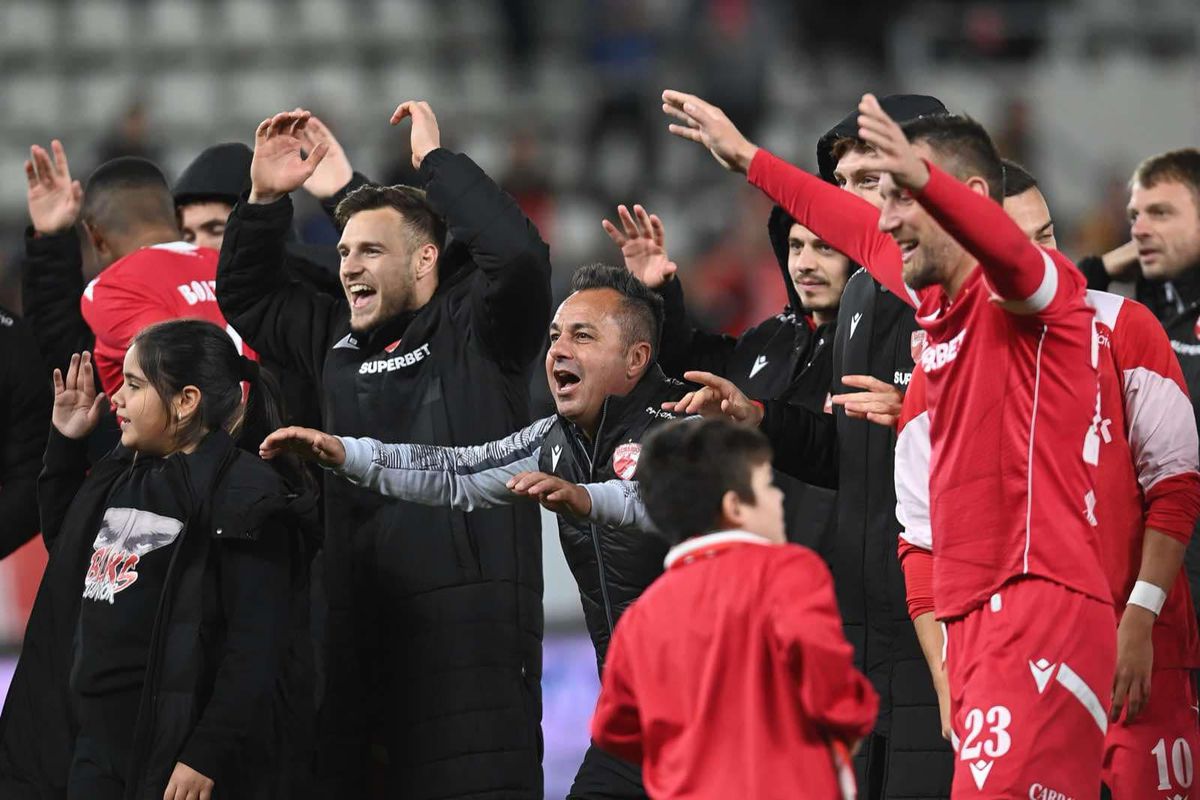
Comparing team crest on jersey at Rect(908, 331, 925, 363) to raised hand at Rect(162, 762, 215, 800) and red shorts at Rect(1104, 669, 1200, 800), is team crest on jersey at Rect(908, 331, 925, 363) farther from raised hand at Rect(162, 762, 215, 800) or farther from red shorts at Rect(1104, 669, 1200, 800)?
raised hand at Rect(162, 762, 215, 800)

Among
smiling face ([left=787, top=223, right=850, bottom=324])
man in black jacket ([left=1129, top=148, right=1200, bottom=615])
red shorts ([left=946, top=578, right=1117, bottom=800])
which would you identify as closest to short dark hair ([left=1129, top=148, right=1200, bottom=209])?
man in black jacket ([left=1129, top=148, right=1200, bottom=615])

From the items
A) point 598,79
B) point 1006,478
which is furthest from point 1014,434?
point 598,79

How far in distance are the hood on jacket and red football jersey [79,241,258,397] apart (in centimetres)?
196

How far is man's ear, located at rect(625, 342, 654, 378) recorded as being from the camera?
17.3 feet

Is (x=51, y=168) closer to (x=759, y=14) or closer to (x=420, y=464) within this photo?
(x=420, y=464)

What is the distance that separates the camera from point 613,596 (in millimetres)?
5109

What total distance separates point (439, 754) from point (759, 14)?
1026 cm

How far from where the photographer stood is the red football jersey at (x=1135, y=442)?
4.45m

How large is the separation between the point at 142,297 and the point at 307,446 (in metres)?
1.57

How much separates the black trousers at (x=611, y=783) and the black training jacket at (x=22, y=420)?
243cm

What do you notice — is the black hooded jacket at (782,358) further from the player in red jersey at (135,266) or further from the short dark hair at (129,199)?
the short dark hair at (129,199)

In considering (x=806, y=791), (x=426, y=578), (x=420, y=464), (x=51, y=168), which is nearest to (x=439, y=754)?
(x=426, y=578)

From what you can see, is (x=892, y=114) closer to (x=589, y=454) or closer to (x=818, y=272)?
(x=818, y=272)

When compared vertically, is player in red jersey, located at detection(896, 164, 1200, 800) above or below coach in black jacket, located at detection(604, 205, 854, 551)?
below
